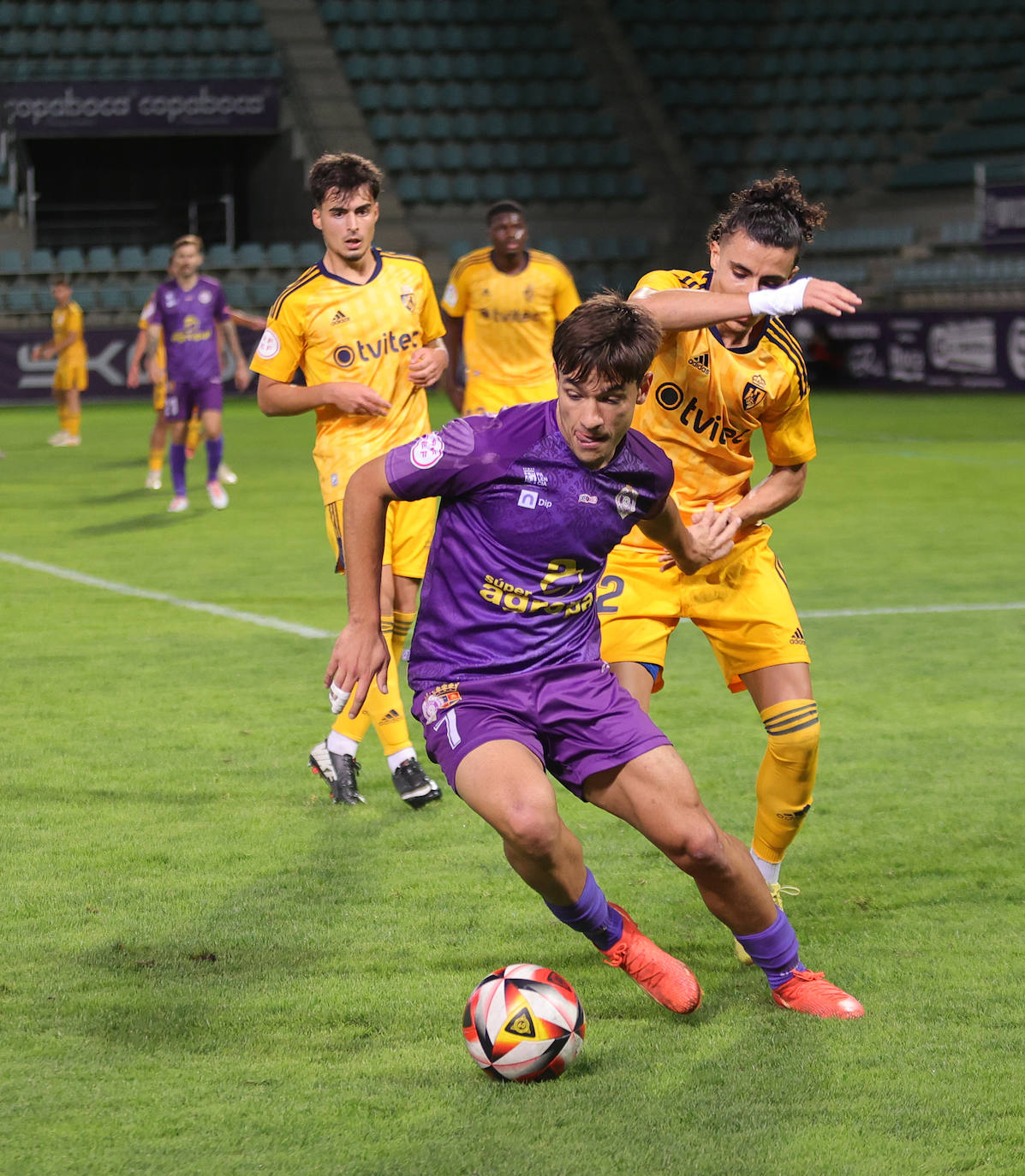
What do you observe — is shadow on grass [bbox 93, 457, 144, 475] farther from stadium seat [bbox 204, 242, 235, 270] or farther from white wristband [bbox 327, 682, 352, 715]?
white wristband [bbox 327, 682, 352, 715]

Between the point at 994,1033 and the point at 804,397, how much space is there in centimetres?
181

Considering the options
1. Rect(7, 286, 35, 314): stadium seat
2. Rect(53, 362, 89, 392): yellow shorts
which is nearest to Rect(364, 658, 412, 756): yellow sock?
Rect(53, 362, 89, 392): yellow shorts

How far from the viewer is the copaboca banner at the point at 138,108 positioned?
28516mm

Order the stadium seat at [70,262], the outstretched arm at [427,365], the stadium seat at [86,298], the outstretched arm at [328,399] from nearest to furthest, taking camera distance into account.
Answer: the outstretched arm at [328,399] < the outstretched arm at [427,365] < the stadium seat at [86,298] < the stadium seat at [70,262]

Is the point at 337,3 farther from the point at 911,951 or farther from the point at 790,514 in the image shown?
the point at 911,951

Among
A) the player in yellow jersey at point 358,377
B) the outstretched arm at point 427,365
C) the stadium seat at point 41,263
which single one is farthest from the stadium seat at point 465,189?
the outstretched arm at point 427,365

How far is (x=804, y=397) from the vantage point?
14.8 feet

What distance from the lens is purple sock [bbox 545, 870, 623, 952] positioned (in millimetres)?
3764

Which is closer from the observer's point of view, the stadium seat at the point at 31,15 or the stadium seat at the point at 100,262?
the stadium seat at the point at 100,262

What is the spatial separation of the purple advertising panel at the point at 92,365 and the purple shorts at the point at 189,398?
1147 cm

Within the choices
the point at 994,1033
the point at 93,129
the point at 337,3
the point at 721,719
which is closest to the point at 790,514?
the point at 721,719

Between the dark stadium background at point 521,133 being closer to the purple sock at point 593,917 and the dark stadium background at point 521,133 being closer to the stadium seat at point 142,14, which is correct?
the stadium seat at point 142,14

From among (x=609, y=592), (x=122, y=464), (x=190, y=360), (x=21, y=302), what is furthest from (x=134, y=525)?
(x=21, y=302)

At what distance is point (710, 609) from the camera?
443 cm
